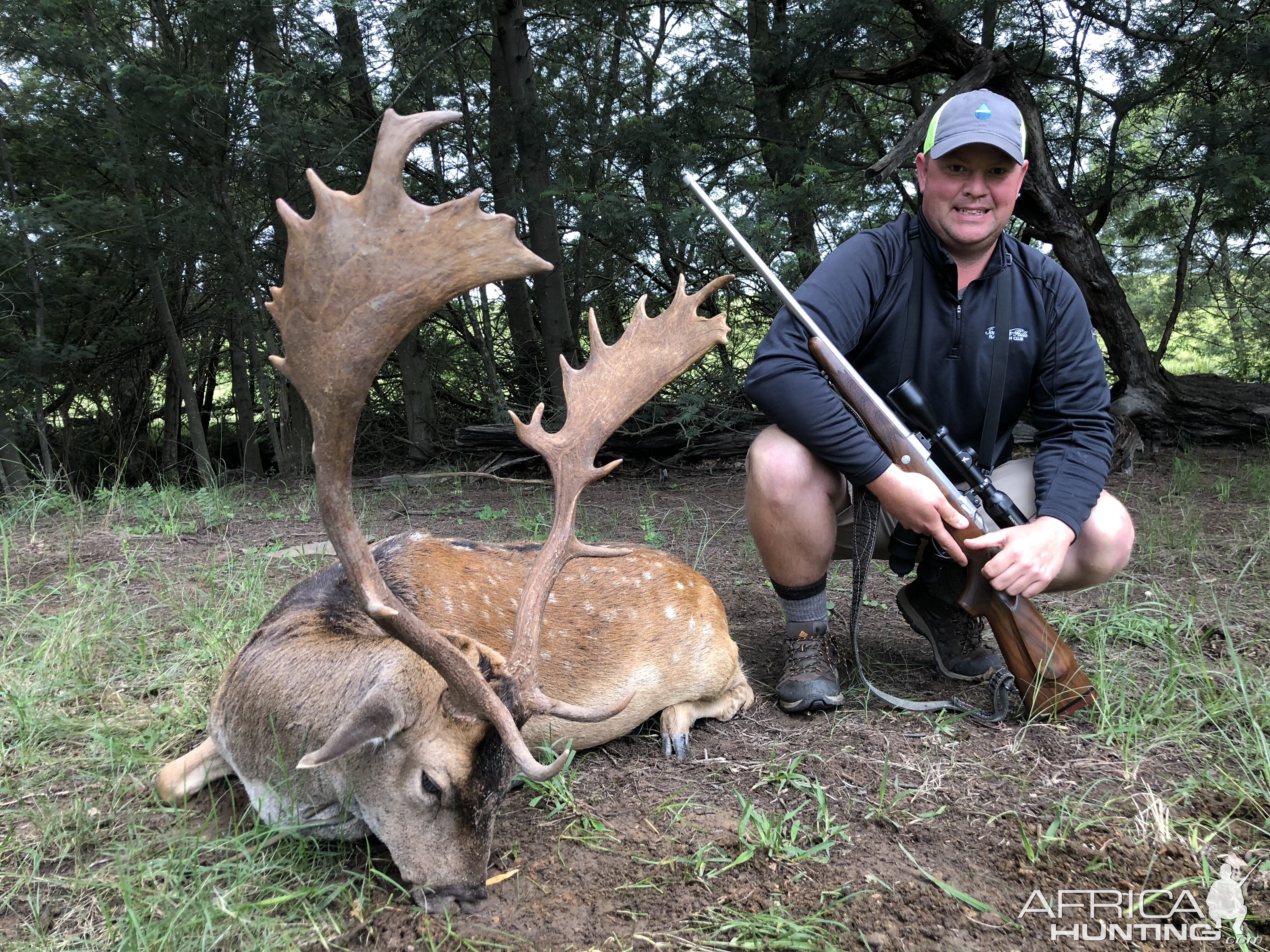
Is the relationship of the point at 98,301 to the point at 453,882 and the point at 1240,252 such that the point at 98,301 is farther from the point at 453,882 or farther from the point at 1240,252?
the point at 1240,252

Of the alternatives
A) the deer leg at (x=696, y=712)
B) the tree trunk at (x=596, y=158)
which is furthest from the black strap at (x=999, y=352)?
the tree trunk at (x=596, y=158)

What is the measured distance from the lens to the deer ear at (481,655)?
2.05 m

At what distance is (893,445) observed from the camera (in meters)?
2.91

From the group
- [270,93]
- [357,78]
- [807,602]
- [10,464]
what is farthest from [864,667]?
[10,464]

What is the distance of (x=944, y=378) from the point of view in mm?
3066

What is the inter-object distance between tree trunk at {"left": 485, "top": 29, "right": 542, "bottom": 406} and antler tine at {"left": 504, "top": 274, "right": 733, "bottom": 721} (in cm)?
269

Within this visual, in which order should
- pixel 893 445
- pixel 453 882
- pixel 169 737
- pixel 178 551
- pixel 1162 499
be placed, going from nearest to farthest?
pixel 453 882 < pixel 169 737 < pixel 893 445 < pixel 178 551 < pixel 1162 499

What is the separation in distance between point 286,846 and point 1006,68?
6604mm

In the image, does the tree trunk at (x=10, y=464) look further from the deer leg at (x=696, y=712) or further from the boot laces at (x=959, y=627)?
the boot laces at (x=959, y=627)

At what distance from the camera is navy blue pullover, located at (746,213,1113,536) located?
2.94 metres

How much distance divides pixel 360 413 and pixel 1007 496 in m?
2.22

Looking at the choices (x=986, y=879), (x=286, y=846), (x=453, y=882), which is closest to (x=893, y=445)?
(x=986, y=879)

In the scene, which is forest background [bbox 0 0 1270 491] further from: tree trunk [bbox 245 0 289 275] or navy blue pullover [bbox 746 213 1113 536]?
navy blue pullover [bbox 746 213 1113 536]

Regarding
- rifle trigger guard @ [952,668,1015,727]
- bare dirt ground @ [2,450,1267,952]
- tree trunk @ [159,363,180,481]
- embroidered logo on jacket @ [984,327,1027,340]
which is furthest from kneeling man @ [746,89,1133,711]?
tree trunk @ [159,363,180,481]
